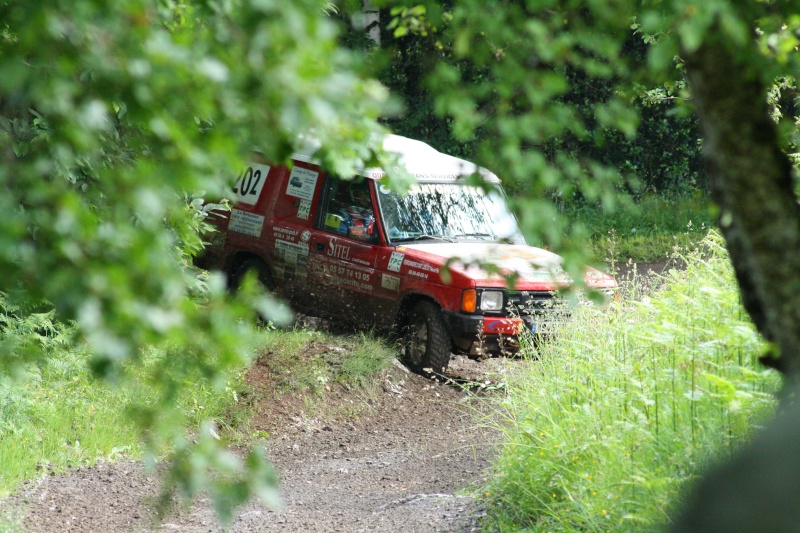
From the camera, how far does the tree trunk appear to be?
243cm

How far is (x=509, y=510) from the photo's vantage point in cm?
534

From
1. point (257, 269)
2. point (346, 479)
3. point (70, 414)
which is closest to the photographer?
point (346, 479)

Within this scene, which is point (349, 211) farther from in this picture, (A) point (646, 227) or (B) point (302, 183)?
(A) point (646, 227)

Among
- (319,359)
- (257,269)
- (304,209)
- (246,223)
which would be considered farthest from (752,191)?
(246,223)

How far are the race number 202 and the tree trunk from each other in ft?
26.5

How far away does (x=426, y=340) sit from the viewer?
903 cm

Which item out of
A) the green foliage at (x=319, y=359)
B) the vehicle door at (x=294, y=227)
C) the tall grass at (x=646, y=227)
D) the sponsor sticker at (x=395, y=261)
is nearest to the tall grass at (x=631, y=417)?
the green foliage at (x=319, y=359)

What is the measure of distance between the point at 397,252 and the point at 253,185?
7.12ft

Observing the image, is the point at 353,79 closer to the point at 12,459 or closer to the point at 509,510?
the point at 509,510

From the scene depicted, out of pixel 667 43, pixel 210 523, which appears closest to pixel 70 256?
pixel 667 43

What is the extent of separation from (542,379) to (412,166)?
3727 millimetres

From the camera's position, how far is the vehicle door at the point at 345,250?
938 centimetres

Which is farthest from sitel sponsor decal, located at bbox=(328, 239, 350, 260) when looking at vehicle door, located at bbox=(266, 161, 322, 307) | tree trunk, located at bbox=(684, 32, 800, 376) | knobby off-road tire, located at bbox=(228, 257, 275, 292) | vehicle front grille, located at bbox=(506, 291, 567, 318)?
tree trunk, located at bbox=(684, 32, 800, 376)

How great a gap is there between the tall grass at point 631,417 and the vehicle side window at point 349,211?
344cm
